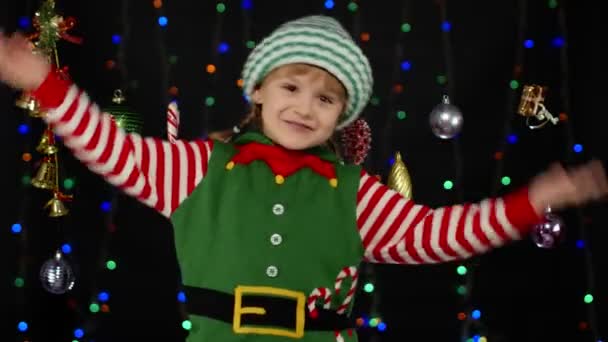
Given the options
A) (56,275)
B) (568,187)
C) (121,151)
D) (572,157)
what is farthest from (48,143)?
(572,157)

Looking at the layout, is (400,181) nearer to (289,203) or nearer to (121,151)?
(289,203)

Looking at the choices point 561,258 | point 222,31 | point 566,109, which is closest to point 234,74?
point 222,31

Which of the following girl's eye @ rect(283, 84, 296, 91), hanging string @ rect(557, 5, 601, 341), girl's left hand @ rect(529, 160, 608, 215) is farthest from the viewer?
hanging string @ rect(557, 5, 601, 341)

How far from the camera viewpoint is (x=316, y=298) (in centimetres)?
123

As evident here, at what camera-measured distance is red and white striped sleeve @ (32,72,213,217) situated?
1.10 m

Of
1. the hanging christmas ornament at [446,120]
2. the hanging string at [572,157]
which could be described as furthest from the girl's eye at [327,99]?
the hanging string at [572,157]

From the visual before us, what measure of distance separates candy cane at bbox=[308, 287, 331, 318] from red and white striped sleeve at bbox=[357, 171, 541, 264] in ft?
0.45

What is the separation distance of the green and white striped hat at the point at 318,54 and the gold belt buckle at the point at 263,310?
1.26 feet

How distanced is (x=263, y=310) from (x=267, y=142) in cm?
31

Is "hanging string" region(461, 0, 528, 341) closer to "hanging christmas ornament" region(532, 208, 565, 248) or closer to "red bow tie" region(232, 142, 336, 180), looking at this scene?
"hanging christmas ornament" region(532, 208, 565, 248)

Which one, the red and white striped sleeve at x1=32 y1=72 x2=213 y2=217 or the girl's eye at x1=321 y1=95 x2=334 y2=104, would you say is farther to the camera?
the girl's eye at x1=321 y1=95 x2=334 y2=104

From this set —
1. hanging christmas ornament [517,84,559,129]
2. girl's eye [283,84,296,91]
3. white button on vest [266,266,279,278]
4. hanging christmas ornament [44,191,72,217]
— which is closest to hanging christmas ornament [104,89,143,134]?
hanging christmas ornament [44,191,72,217]

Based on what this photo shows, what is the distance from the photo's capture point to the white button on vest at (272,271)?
1.20 m

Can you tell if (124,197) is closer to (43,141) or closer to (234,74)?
(43,141)
